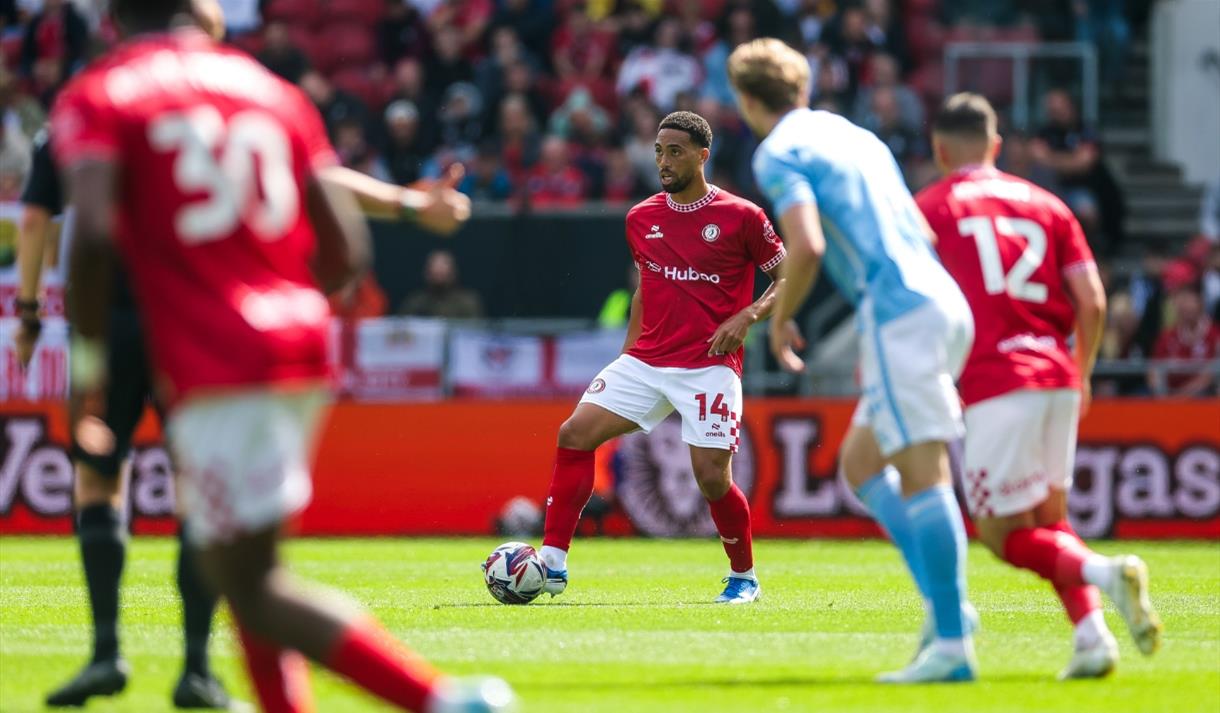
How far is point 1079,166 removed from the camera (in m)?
21.4

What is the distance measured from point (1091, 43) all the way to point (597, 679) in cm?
1776

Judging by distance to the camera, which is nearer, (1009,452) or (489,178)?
(1009,452)

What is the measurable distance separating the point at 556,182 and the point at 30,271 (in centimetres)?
1333

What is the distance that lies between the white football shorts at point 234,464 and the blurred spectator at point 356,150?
642 inches

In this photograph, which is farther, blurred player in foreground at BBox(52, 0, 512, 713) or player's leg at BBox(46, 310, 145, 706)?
player's leg at BBox(46, 310, 145, 706)

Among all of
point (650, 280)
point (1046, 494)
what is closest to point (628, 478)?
point (650, 280)

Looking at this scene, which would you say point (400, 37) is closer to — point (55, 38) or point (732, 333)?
point (55, 38)

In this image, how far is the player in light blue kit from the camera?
7402mm

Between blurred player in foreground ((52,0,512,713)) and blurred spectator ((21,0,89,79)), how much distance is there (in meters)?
19.3

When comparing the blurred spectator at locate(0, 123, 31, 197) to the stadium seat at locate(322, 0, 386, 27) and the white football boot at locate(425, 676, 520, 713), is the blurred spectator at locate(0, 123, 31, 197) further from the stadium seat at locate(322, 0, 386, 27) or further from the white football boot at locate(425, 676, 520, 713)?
the white football boot at locate(425, 676, 520, 713)

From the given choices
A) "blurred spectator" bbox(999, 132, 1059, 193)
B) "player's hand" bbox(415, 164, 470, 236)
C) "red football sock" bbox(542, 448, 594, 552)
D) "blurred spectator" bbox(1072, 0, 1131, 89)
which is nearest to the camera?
"player's hand" bbox(415, 164, 470, 236)

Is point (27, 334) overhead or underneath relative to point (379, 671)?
overhead

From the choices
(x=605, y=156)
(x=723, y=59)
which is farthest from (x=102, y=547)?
(x=723, y=59)

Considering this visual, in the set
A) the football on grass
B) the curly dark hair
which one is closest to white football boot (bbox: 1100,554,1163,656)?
the football on grass
